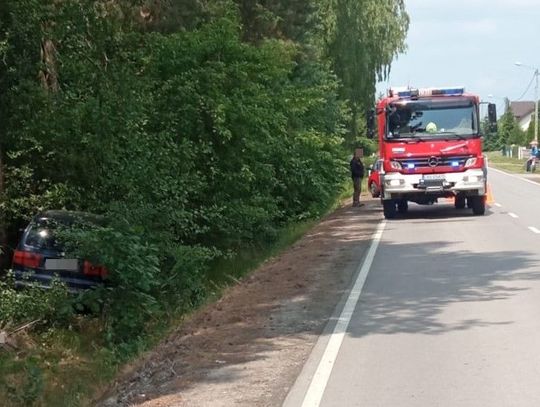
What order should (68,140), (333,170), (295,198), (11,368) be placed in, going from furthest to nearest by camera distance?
(333,170), (295,198), (68,140), (11,368)

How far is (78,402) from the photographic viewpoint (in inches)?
365

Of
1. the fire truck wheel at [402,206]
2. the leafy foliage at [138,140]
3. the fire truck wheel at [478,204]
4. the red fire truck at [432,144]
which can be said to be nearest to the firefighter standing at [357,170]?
the fire truck wheel at [402,206]

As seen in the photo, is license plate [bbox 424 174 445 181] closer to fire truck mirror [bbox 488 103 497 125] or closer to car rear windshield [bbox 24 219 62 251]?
fire truck mirror [bbox 488 103 497 125]

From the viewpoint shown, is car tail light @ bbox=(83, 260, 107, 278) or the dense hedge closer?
car tail light @ bbox=(83, 260, 107, 278)

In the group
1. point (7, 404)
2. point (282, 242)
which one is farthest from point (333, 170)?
point (7, 404)

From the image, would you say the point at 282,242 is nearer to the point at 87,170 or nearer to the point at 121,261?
the point at 87,170

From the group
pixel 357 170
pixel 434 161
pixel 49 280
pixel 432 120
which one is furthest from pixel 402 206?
pixel 49 280

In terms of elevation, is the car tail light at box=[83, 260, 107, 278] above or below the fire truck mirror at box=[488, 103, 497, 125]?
below

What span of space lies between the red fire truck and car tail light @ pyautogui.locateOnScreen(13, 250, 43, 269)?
12900 mm

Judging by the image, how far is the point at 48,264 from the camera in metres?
13.4

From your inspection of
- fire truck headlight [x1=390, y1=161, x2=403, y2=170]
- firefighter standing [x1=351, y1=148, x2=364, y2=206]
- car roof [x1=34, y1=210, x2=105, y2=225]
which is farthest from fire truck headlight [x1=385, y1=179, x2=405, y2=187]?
car roof [x1=34, y1=210, x2=105, y2=225]

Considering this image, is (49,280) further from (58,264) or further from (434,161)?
(434,161)

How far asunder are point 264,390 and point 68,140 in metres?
10.1

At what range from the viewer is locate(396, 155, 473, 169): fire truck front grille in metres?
24.3
